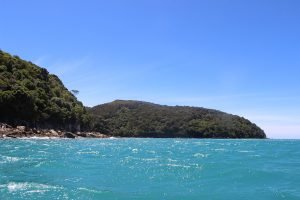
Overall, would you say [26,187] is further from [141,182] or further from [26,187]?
[141,182]

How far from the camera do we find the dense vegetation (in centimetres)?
11500

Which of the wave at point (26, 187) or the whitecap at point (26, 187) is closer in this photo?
the wave at point (26, 187)

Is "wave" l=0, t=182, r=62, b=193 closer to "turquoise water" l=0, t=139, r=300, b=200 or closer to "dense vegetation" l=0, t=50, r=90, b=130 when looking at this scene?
"turquoise water" l=0, t=139, r=300, b=200

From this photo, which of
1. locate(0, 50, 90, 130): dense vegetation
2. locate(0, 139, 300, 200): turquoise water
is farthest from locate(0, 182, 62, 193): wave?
locate(0, 50, 90, 130): dense vegetation

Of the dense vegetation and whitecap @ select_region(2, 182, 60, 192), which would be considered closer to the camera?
whitecap @ select_region(2, 182, 60, 192)

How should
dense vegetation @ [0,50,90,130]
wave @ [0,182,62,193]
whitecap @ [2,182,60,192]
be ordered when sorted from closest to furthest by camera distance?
wave @ [0,182,62,193] < whitecap @ [2,182,60,192] < dense vegetation @ [0,50,90,130]

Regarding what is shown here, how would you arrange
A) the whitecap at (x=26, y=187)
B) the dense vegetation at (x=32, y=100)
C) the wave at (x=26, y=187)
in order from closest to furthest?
the wave at (x=26, y=187), the whitecap at (x=26, y=187), the dense vegetation at (x=32, y=100)

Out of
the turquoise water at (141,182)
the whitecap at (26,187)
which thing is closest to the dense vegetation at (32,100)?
the turquoise water at (141,182)

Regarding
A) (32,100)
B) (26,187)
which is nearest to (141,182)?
(26,187)

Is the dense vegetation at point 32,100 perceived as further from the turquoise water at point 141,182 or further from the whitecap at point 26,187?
the whitecap at point 26,187

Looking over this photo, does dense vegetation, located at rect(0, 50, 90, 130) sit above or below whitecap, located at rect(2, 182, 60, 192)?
above

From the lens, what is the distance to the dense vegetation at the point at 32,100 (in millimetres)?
115000

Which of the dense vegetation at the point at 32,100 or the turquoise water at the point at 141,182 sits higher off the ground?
the dense vegetation at the point at 32,100

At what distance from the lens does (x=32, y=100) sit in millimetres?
120250
